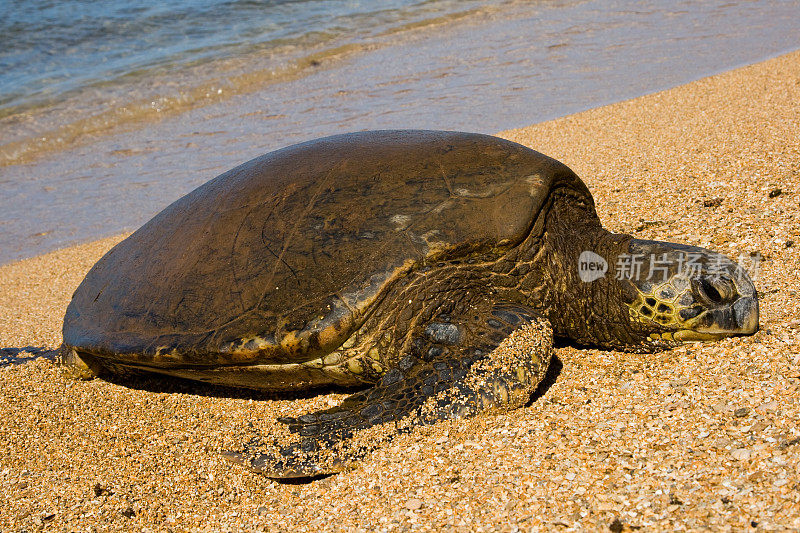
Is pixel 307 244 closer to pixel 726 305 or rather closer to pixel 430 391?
pixel 430 391

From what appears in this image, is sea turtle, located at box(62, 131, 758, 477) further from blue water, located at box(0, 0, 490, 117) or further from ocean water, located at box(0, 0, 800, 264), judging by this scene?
blue water, located at box(0, 0, 490, 117)

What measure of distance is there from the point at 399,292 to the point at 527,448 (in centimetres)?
80

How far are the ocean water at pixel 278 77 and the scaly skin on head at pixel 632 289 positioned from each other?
4149mm

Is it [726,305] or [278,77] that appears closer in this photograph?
[726,305]

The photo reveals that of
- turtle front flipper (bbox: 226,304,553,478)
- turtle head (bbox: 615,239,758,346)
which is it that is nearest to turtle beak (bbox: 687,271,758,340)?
turtle head (bbox: 615,239,758,346)

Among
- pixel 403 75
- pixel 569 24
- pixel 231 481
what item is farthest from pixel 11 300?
pixel 569 24

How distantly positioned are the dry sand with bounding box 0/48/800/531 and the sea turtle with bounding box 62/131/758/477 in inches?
5.4

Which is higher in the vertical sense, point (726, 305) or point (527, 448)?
point (726, 305)

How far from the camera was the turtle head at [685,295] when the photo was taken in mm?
2693

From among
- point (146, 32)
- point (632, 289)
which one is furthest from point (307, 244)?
point (146, 32)

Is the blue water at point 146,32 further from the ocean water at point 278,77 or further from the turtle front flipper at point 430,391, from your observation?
the turtle front flipper at point 430,391

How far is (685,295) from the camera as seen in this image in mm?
2750

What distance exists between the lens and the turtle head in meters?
2.69

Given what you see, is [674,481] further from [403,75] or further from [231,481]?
[403,75]
